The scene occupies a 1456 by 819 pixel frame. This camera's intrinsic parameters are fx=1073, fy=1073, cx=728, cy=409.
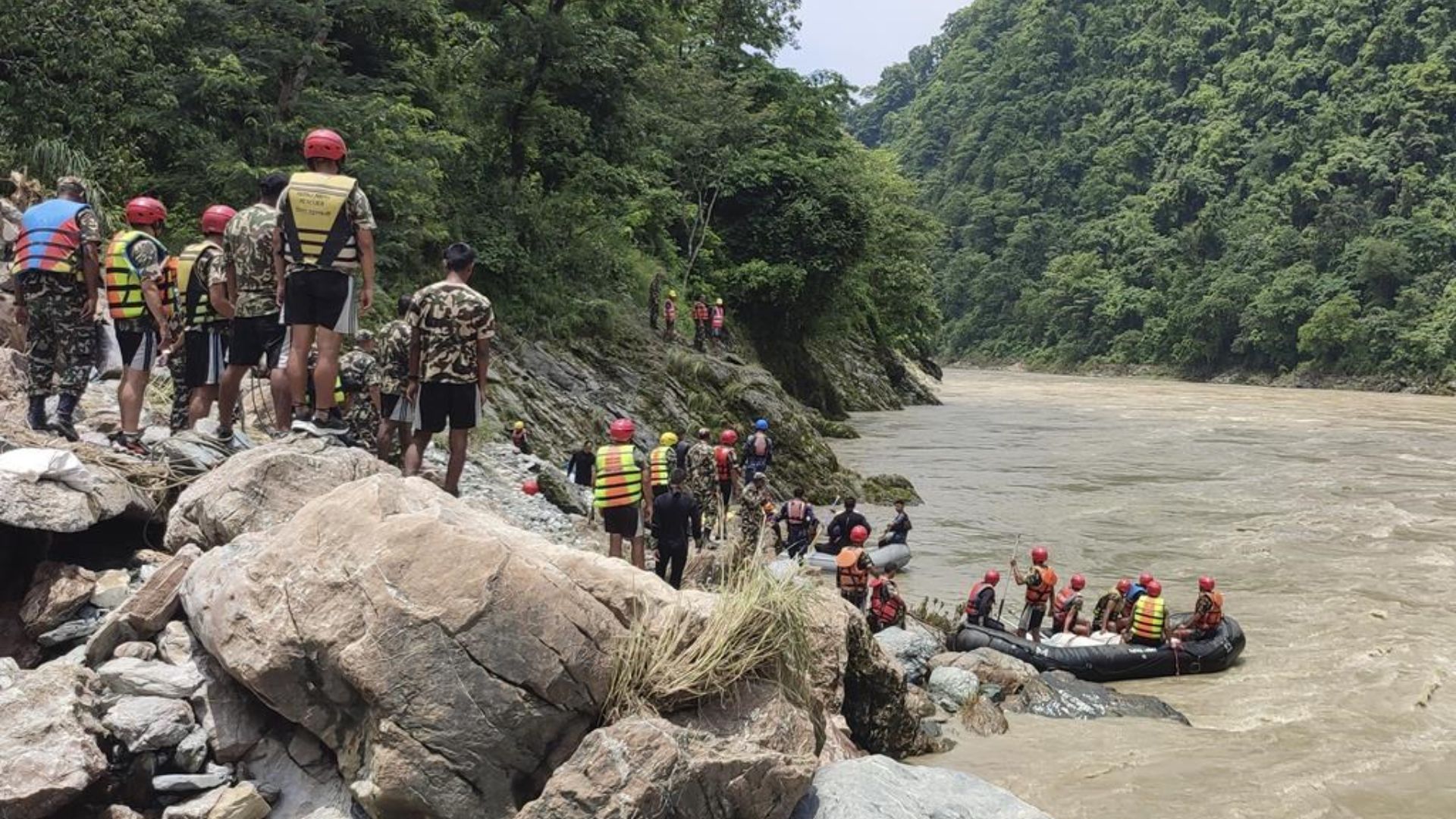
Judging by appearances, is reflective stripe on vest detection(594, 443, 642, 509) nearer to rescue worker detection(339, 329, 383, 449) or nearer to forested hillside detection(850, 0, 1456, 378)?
rescue worker detection(339, 329, 383, 449)

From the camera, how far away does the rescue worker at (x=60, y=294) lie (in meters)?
6.38

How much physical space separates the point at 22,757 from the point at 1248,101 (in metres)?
98.9

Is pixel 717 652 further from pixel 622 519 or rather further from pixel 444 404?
pixel 622 519

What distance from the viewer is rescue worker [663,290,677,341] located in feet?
82.8

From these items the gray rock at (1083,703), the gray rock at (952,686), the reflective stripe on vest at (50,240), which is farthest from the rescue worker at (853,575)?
the reflective stripe on vest at (50,240)

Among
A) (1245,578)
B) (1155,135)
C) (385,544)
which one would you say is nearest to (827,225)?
(1245,578)

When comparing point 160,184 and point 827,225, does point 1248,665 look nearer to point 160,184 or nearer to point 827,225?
point 160,184

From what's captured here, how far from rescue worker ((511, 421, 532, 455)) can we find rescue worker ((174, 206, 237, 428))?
7302 millimetres

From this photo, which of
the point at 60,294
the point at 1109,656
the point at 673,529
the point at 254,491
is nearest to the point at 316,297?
the point at 254,491

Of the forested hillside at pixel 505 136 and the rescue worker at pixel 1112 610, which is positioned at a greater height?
the forested hillside at pixel 505 136

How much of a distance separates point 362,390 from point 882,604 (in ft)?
18.6

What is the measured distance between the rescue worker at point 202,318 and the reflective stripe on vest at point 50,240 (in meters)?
0.61

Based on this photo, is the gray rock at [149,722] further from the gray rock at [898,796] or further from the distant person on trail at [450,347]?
the gray rock at [898,796]

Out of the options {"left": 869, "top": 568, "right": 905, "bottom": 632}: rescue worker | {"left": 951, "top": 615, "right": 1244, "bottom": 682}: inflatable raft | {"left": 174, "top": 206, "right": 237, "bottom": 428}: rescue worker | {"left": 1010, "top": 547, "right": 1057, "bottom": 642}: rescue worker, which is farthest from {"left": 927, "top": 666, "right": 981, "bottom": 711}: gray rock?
{"left": 174, "top": 206, "right": 237, "bottom": 428}: rescue worker
